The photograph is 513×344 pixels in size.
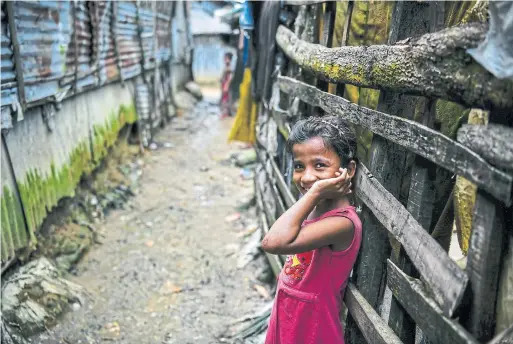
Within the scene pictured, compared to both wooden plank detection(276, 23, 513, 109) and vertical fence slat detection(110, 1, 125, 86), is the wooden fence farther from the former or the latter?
vertical fence slat detection(110, 1, 125, 86)

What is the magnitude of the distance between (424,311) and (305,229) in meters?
0.54

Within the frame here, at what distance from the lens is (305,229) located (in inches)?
68.2

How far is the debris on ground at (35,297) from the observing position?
337cm

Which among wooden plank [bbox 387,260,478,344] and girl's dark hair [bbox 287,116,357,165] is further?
girl's dark hair [bbox 287,116,357,165]

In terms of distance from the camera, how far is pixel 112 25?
7.57 meters

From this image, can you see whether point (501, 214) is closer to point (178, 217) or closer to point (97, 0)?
point (178, 217)

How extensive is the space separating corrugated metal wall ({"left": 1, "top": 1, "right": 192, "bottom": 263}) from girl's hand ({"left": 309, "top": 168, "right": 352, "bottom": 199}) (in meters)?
3.17

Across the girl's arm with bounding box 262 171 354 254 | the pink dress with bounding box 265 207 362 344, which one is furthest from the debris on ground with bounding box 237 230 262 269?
the girl's arm with bounding box 262 171 354 254

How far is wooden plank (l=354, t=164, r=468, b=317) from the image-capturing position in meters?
1.27

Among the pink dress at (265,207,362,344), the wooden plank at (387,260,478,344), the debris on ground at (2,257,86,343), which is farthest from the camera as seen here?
the debris on ground at (2,257,86,343)

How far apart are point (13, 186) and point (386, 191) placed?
360 centimetres

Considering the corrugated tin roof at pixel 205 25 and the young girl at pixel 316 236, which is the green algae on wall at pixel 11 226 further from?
the corrugated tin roof at pixel 205 25

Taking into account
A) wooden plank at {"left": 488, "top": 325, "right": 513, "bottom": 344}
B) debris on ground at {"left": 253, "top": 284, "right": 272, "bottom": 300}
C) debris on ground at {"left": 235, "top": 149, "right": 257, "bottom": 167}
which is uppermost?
wooden plank at {"left": 488, "top": 325, "right": 513, "bottom": 344}

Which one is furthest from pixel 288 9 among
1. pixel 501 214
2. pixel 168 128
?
pixel 168 128
